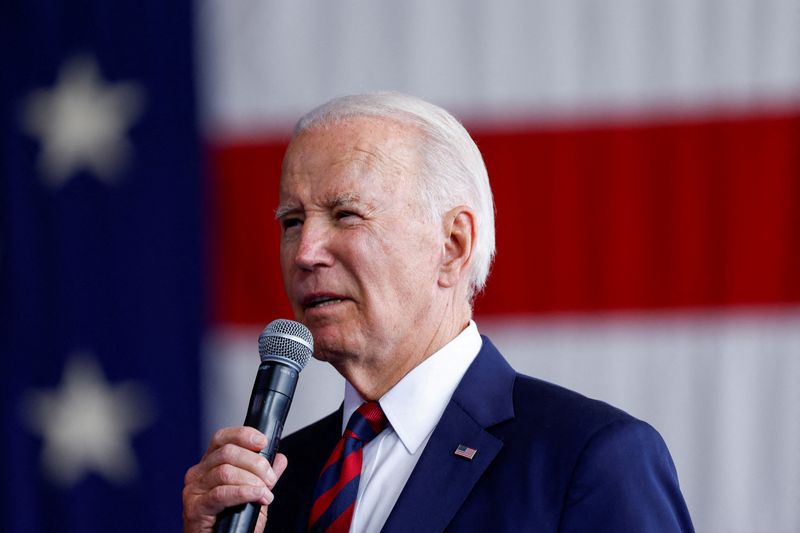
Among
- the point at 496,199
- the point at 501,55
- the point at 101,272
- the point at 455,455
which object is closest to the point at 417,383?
the point at 455,455

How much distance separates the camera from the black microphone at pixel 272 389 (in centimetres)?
133

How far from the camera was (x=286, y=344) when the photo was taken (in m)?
1.47

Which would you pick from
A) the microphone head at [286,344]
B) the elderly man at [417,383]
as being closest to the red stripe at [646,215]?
the elderly man at [417,383]

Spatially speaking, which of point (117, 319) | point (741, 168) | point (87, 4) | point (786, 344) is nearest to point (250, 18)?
point (87, 4)

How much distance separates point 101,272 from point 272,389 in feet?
7.22

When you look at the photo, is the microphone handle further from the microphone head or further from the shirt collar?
the shirt collar

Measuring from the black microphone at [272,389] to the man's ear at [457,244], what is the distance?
344 mm

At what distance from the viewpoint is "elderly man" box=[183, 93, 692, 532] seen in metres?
1.46

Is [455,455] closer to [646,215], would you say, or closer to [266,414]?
[266,414]

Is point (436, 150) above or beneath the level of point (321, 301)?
above

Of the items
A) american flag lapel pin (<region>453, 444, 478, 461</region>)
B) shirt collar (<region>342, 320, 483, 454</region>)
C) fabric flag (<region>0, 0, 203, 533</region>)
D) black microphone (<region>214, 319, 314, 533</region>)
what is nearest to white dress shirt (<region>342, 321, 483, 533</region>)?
shirt collar (<region>342, 320, 483, 454</region>)

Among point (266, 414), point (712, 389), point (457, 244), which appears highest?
point (457, 244)

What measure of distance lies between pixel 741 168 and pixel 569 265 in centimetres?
56

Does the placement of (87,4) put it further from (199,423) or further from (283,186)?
(283,186)
